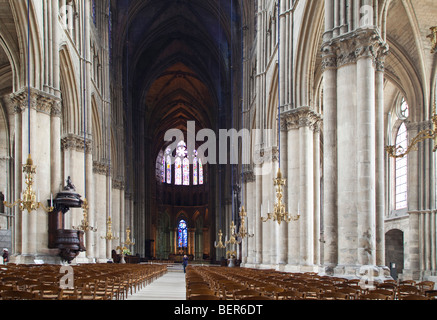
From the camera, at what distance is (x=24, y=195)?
655 inches

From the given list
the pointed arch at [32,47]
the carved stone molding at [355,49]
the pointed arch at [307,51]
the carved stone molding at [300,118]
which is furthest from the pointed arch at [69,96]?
the carved stone molding at [355,49]

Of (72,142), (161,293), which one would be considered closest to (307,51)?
(161,293)

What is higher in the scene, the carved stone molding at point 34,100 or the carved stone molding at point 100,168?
the carved stone molding at point 34,100

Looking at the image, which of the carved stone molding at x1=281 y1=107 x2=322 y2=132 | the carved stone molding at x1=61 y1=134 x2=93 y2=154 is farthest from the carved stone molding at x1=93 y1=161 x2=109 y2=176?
the carved stone molding at x1=281 y1=107 x2=322 y2=132

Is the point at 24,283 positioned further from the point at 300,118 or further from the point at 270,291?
the point at 300,118

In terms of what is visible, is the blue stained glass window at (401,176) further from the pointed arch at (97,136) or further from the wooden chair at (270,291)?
the wooden chair at (270,291)

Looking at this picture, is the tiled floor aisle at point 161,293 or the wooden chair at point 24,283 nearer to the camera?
the wooden chair at point 24,283

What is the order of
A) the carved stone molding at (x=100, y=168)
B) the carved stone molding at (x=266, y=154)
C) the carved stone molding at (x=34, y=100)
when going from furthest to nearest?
the carved stone molding at (x=100, y=168), the carved stone molding at (x=266, y=154), the carved stone molding at (x=34, y=100)

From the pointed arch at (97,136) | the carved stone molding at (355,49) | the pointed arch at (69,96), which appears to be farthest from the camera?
the pointed arch at (97,136)

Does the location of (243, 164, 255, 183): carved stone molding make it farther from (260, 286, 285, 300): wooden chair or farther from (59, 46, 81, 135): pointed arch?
(260, 286, 285, 300): wooden chair

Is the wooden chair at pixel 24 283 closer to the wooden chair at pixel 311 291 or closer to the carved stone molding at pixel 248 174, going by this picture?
the wooden chair at pixel 311 291

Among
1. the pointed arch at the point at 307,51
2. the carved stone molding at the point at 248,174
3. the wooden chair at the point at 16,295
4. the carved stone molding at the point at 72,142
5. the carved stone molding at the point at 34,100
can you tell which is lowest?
the wooden chair at the point at 16,295

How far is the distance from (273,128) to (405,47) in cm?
801

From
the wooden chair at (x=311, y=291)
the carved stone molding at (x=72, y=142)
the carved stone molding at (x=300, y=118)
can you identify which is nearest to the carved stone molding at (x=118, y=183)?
the carved stone molding at (x=72, y=142)
